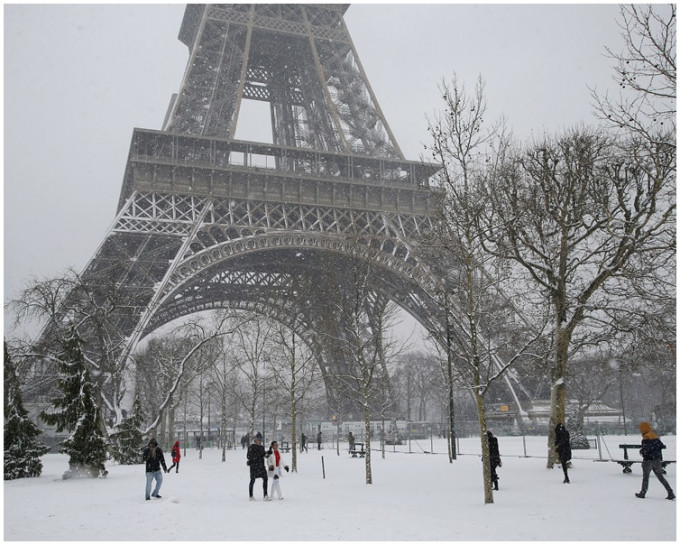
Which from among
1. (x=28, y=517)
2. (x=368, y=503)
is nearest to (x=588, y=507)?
(x=368, y=503)

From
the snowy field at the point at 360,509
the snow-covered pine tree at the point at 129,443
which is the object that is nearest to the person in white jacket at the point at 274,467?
the snowy field at the point at 360,509

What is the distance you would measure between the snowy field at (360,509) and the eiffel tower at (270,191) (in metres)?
13.2

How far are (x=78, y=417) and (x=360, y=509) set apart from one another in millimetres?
12098

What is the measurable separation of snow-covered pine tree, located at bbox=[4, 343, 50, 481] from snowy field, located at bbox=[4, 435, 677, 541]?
0.67 meters

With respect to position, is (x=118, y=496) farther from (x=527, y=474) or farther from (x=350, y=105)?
(x=350, y=105)

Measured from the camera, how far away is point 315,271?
1919 inches

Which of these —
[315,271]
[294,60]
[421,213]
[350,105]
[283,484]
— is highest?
[294,60]

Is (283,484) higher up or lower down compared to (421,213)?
lower down

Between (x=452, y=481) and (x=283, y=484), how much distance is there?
16.0 ft

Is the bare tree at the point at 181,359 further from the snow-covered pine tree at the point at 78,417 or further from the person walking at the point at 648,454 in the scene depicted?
the person walking at the point at 648,454

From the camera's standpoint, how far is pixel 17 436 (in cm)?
2081

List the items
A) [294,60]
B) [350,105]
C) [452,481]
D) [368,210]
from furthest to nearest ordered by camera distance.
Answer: [294,60] → [350,105] → [368,210] → [452,481]

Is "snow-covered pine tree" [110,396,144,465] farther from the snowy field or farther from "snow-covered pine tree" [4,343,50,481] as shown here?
the snowy field

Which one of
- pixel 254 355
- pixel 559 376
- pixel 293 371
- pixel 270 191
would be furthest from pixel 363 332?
pixel 270 191
